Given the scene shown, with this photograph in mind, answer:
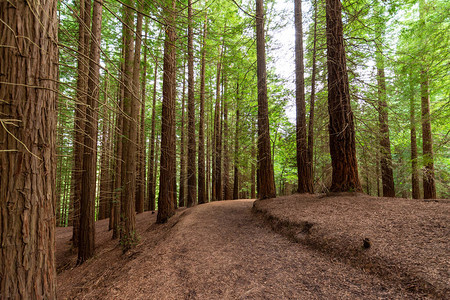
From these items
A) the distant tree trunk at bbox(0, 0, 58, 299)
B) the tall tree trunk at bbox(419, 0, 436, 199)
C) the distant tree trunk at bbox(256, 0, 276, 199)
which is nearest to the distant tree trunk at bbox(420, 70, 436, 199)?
the tall tree trunk at bbox(419, 0, 436, 199)

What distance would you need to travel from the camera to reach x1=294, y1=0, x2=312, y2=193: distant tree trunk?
7.54 m

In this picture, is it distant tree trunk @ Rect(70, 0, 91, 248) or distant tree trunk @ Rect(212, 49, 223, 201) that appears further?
distant tree trunk @ Rect(212, 49, 223, 201)

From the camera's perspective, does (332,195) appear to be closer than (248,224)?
Yes

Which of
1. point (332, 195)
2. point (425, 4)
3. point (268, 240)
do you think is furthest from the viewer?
point (425, 4)

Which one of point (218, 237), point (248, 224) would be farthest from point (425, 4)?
point (218, 237)

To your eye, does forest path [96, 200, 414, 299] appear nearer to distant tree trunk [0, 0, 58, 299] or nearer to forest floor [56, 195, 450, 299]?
forest floor [56, 195, 450, 299]

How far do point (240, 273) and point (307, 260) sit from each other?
1165 millimetres

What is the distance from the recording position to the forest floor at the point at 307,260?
7.43 feet

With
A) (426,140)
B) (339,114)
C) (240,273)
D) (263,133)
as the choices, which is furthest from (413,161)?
(240,273)

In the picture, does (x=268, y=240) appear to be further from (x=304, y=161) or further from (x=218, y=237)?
(x=304, y=161)

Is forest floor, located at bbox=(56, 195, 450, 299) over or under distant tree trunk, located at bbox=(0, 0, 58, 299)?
under

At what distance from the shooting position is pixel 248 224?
5.82m

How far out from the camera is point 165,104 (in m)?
7.30

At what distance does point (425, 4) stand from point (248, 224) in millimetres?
12015
